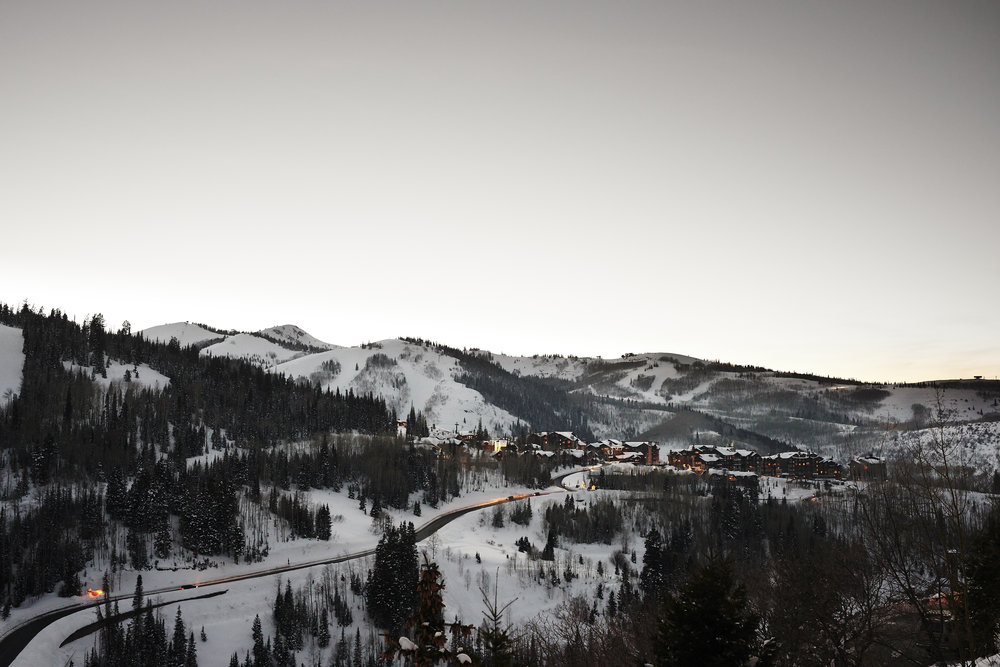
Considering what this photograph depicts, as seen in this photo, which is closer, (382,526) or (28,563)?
(28,563)

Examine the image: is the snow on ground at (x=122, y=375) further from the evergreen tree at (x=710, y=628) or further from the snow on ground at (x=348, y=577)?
the evergreen tree at (x=710, y=628)

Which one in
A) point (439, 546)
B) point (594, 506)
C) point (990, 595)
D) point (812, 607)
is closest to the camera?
point (990, 595)

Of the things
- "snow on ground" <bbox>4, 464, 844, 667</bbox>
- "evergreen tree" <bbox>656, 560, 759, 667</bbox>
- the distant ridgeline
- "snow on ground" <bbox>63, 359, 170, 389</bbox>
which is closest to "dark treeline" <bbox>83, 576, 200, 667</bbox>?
"snow on ground" <bbox>4, 464, 844, 667</bbox>

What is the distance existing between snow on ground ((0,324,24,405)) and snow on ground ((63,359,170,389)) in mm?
11396

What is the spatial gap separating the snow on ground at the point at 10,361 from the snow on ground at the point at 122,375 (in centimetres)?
1140

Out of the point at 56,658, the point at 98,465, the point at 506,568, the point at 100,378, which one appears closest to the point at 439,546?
the point at 506,568

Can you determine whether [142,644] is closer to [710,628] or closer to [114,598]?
[114,598]

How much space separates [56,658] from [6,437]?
79515mm

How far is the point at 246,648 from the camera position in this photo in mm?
79938

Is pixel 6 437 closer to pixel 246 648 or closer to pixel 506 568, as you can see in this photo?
pixel 246 648

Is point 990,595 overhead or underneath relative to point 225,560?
overhead

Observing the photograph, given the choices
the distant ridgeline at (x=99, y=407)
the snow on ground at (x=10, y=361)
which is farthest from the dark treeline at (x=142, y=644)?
the snow on ground at (x=10, y=361)

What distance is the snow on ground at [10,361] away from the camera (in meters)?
155

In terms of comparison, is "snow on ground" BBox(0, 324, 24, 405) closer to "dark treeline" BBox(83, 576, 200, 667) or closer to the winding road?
the winding road
